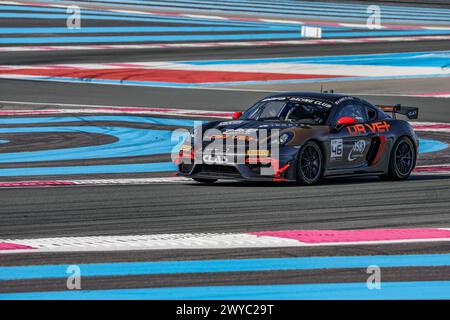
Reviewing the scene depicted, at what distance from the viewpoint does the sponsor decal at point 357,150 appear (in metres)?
15.1

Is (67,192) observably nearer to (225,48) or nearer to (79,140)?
(79,140)

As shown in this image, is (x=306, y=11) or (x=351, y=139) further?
(x=306, y=11)

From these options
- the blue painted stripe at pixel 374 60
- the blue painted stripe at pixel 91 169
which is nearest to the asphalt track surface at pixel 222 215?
the blue painted stripe at pixel 91 169

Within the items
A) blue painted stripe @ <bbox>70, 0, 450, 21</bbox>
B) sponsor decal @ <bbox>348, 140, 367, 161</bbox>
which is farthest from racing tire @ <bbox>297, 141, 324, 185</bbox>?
blue painted stripe @ <bbox>70, 0, 450, 21</bbox>

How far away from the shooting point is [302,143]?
14188 mm

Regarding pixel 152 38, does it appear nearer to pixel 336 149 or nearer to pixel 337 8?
pixel 337 8

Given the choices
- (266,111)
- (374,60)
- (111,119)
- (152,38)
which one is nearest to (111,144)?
(111,119)

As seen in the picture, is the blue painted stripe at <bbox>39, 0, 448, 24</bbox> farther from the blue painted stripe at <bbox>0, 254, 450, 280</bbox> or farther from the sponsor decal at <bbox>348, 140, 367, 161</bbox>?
the blue painted stripe at <bbox>0, 254, 450, 280</bbox>

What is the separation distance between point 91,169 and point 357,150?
3.72m

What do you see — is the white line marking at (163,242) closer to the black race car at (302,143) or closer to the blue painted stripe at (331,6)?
the black race car at (302,143)

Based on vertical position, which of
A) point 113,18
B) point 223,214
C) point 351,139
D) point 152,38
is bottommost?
point 223,214

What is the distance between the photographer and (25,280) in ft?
26.8

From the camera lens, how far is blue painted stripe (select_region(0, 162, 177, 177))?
15594mm
